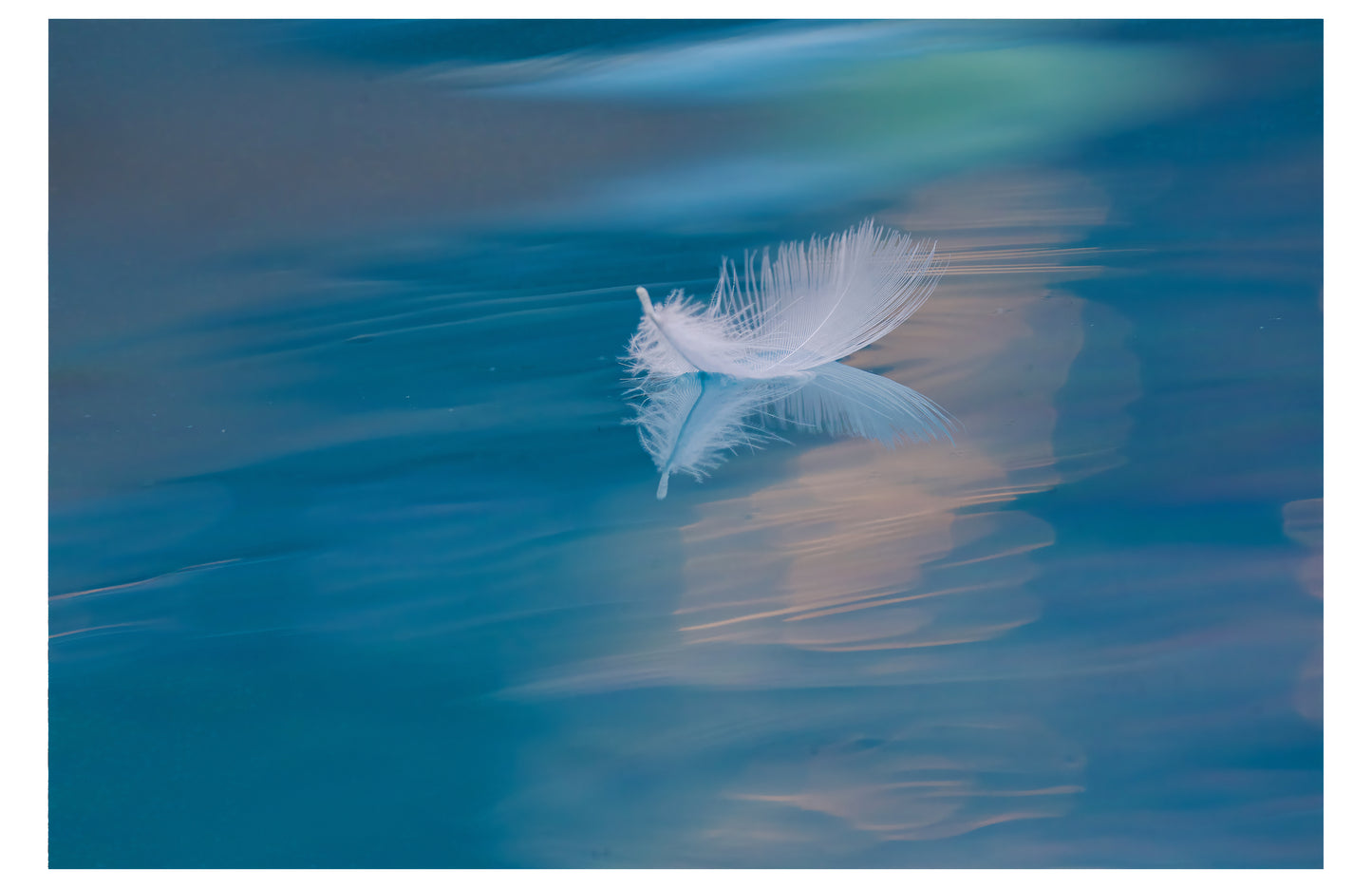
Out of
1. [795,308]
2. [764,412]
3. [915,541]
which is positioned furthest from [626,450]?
[915,541]

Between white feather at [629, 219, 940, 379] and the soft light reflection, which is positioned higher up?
white feather at [629, 219, 940, 379]

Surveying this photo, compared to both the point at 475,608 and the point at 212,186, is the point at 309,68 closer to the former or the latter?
the point at 212,186

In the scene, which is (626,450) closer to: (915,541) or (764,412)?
(764,412)

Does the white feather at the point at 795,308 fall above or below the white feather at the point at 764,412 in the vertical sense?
above

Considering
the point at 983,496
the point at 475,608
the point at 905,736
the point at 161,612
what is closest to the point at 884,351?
the point at 983,496
